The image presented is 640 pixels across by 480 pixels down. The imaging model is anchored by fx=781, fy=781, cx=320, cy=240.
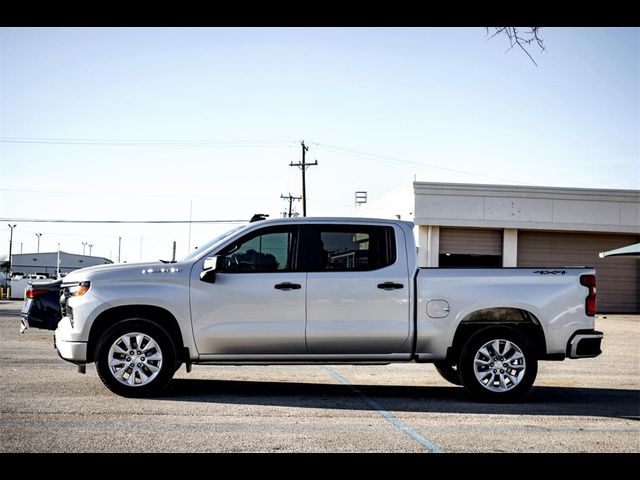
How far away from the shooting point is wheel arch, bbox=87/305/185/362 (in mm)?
8906

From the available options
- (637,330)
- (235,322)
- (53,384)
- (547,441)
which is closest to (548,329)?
(547,441)

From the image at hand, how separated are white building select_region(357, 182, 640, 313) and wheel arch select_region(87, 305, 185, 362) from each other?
2652 centimetres

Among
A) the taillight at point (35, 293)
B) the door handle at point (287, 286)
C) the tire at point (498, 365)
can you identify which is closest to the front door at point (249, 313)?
the door handle at point (287, 286)

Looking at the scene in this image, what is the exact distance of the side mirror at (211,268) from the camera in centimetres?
879

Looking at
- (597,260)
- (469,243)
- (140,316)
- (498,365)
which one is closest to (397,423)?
(498,365)

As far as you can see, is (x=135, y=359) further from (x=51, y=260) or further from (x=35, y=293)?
(x=51, y=260)

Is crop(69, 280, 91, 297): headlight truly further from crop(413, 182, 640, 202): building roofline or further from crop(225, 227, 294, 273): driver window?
crop(413, 182, 640, 202): building roofline

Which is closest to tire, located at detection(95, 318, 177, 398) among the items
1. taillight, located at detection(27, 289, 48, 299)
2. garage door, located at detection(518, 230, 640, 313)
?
taillight, located at detection(27, 289, 48, 299)

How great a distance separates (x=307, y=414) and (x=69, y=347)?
2930 millimetres

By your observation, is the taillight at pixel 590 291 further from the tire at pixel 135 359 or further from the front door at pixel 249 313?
the tire at pixel 135 359
